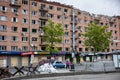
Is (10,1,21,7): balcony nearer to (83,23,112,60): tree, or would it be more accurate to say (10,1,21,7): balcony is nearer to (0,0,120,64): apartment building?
(0,0,120,64): apartment building

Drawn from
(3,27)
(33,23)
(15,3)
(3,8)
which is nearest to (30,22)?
(33,23)

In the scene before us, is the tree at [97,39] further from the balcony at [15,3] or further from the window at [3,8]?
the window at [3,8]

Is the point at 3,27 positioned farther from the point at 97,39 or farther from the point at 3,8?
the point at 97,39

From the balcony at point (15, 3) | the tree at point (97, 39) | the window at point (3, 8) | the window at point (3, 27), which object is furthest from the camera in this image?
the balcony at point (15, 3)

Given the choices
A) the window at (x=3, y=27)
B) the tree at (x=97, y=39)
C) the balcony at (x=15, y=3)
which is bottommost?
the tree at (x=97, y=39)

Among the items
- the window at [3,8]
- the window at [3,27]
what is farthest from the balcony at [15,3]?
the window at [3,27]

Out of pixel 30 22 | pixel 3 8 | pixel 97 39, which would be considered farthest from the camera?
pixel 30 22

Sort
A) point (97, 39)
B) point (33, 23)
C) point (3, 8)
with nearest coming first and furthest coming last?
point (97, 39) → point (3, 8) → point (33, 23)

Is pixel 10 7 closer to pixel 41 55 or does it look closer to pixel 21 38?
pixel 21 38

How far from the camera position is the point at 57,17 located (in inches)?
→ 3036

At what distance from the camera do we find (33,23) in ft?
232

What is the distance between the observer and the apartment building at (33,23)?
65.3m

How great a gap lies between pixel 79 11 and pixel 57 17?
8.97 m

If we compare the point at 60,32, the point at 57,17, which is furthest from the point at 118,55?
the point at 57,17
